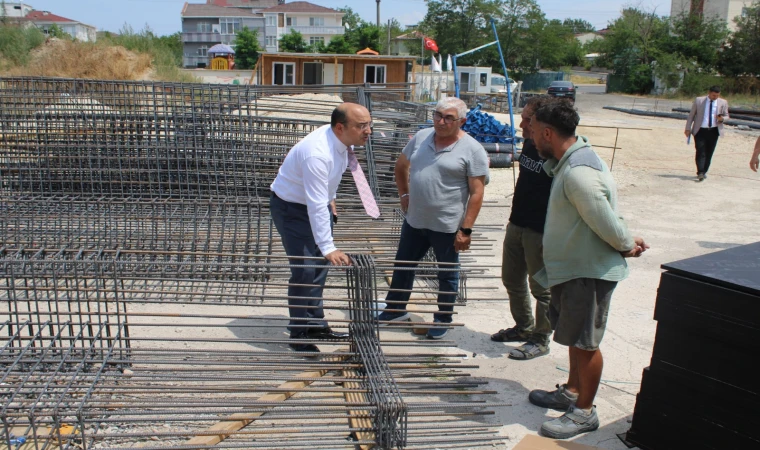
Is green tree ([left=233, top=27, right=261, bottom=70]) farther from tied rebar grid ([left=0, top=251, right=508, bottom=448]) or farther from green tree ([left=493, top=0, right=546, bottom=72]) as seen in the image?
tied rebar grid ([left=0, top=251, right=508, bottom=448])

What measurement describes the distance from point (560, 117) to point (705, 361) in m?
1.37

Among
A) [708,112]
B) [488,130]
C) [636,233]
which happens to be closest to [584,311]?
[636,233]

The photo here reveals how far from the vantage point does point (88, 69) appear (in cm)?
1950

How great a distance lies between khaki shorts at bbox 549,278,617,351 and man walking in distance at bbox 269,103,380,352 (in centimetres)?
126

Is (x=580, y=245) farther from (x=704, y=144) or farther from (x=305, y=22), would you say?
(x=305, y=22)

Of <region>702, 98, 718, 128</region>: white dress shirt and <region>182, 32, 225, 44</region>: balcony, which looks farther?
<region>182, 32, 225, 44</region>: balcony

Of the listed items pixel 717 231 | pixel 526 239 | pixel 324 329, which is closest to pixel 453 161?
pixel 526 239

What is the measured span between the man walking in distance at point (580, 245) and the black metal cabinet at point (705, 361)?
0.28m

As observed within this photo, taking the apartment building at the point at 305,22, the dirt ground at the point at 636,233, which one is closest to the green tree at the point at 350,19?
the apartment building at the point at 305,22

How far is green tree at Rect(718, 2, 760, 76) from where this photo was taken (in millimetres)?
41906

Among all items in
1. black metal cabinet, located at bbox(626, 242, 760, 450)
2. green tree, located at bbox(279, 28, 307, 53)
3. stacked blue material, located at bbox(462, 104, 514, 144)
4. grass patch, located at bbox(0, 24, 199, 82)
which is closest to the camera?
black metal cabinet, located at bbox(626, 242, 760, 450)

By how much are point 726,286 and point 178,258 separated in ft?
15.6

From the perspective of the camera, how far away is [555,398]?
3891 millimetres

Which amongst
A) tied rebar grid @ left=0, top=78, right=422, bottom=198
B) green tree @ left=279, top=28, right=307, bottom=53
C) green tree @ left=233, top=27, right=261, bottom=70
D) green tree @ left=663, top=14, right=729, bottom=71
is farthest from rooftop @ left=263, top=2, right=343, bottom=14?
tied rebar grid @ left=0, top=78, right=422, bottom=198
